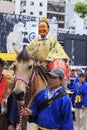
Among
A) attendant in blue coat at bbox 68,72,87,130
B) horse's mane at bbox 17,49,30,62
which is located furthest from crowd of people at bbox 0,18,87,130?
attendant in blue coat at bbox 68,72,87,130

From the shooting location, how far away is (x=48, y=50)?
267 inches

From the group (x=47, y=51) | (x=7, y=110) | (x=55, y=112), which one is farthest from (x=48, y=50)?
(x=55, y=112)

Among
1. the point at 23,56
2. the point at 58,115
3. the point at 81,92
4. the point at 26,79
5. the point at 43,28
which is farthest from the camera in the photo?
the point at 81,92

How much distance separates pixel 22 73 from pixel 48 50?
1.38 metres

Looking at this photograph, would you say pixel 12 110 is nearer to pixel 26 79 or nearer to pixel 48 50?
pixel 26 79

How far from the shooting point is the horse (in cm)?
525

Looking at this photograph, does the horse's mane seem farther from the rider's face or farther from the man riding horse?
the rider's face

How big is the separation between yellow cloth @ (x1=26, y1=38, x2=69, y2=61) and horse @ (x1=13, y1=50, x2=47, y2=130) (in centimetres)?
52

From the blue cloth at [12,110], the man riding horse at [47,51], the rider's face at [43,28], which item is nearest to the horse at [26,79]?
the blue cloth at [12,110]

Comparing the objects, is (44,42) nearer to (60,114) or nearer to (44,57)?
(44,57)

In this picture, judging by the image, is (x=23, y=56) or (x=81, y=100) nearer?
(x=23, y=56)

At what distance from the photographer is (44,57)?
670 centimetres

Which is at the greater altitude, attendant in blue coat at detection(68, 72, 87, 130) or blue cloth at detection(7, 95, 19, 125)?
blue cloth at detection(7, 95, 19, 125)

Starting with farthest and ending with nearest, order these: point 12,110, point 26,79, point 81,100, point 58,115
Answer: point 81,100, point 12,110, point 26,79, point 58,115
